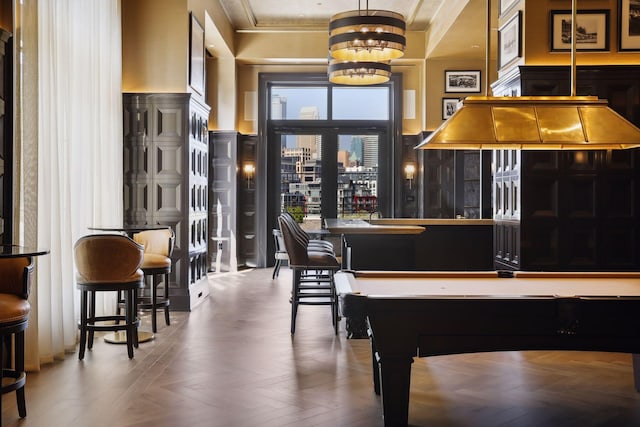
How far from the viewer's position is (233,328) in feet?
21.6

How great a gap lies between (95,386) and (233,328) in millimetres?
2202

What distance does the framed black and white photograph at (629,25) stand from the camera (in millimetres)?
6285

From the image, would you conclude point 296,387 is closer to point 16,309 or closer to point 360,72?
point 16,309

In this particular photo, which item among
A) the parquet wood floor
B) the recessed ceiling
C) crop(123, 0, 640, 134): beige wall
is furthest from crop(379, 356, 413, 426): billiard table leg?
the recessed ceiling

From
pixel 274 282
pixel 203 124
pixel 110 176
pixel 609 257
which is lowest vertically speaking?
pixel 274 282

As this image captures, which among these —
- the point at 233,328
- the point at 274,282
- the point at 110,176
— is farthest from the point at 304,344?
the point at 274,282

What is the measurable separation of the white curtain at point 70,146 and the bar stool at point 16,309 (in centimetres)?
103

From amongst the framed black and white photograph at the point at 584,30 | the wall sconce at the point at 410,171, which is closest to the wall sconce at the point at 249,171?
the wall sconce at the point at 410,171

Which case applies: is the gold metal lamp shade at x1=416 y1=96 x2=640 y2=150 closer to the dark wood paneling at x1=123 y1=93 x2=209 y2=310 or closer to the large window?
the dark wood paneling at x1=123 y1=93 x2=209 y2=310

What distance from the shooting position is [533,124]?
3.80 metres

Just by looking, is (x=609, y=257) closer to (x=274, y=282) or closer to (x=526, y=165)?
(x=526, y=165)

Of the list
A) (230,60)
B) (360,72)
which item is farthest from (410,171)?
(360,72)

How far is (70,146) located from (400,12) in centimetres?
689

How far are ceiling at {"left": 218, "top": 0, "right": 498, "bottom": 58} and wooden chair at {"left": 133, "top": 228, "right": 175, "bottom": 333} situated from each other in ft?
16.3
